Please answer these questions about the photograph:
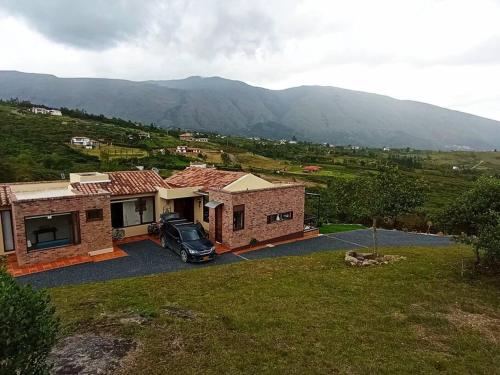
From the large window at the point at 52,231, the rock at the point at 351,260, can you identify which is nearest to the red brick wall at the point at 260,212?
the rock at the point at 351,260

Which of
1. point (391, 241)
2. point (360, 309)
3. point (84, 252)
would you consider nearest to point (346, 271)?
point (360, 309)

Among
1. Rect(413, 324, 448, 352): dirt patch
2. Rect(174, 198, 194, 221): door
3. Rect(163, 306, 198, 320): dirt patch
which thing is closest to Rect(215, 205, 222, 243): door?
Rect(174, 198, 194, 221): door

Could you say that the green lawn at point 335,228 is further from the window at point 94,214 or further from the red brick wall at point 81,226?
the window at point 94,214

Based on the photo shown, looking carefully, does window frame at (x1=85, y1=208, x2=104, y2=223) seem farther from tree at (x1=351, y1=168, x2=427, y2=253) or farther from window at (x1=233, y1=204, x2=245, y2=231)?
tree at (x1=351, y1=168, x2=427, y2=253)

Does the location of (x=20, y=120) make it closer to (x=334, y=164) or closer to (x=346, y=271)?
(x=334, y=164)

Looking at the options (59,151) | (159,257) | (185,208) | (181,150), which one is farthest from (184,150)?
(159,257)
